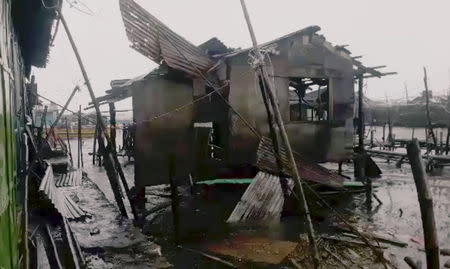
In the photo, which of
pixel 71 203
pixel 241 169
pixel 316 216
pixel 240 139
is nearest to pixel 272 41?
pixel 240 139

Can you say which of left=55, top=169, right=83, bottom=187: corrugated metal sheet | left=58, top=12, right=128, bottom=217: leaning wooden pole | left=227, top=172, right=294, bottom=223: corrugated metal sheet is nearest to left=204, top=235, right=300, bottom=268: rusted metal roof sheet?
left=227, top=172, right=294, bottom=223: corrugated metal sheet

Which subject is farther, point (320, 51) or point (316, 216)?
point (320, 51)

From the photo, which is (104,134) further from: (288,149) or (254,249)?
(254,249)

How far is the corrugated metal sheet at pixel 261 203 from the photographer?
8.75m

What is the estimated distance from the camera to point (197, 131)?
1184cm

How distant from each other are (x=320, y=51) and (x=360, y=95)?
9.87 ft

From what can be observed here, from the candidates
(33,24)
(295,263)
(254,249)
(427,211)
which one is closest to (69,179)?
(33,24)

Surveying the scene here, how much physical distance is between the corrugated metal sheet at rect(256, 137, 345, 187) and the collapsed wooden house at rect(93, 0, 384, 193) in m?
1.02

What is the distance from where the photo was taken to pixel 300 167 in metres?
10.7

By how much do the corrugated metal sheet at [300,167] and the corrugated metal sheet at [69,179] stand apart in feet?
22.8

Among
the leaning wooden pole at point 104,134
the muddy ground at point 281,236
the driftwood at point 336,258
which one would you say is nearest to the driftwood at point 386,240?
the muddy ground at point 281,236

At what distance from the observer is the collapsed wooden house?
11117 mm

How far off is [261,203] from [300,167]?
224 centimetres

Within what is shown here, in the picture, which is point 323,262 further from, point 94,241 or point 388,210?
point 388,210
